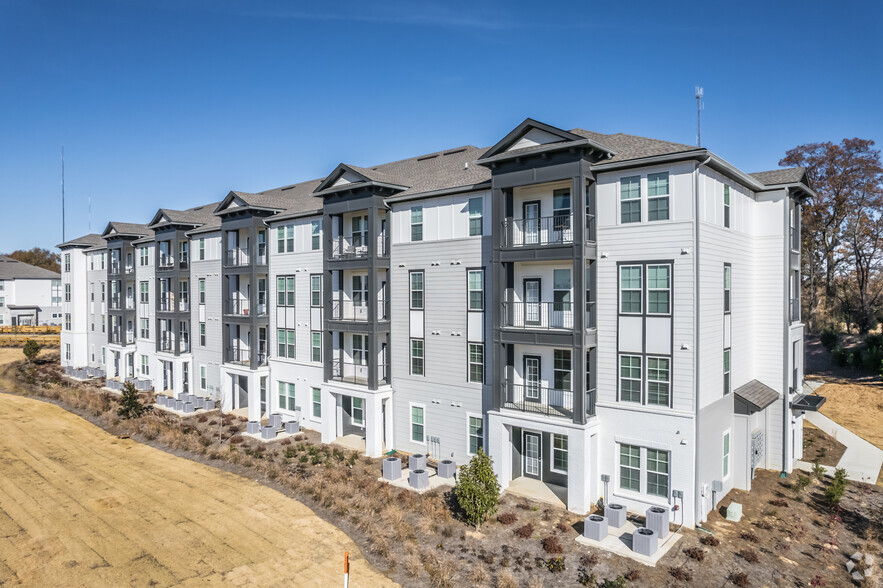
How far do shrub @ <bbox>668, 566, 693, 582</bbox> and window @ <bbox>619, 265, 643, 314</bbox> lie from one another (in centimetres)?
782

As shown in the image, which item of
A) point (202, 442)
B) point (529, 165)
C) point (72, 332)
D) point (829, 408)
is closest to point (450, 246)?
point (529, 165)

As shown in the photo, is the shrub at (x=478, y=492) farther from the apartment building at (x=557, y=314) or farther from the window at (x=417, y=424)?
the window at (x=417, y=424)

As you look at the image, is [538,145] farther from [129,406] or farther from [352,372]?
[129,406]

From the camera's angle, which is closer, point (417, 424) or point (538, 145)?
point (538, 145)

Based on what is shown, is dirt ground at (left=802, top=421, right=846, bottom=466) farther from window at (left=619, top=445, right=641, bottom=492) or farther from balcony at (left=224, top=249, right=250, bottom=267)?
balcony at (left=224, top=249, right=250, bottom=267)

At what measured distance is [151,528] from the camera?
1788cm

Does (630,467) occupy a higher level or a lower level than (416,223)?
lower

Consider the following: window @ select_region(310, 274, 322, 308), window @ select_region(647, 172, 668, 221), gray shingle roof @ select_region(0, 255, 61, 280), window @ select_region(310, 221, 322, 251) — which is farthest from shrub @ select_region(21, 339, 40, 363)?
window @ select_region(647, 172, 668, 221)

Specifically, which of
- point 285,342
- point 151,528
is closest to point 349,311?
point 285,342

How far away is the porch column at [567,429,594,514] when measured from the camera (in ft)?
61.3

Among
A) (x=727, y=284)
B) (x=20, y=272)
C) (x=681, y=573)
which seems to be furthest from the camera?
(x=20, y=272)

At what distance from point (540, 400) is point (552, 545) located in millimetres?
6241

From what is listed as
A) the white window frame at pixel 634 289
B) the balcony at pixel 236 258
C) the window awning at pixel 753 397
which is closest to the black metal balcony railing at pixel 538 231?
the white window frame at pixel 634 289

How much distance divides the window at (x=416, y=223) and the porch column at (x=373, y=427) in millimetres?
7592
